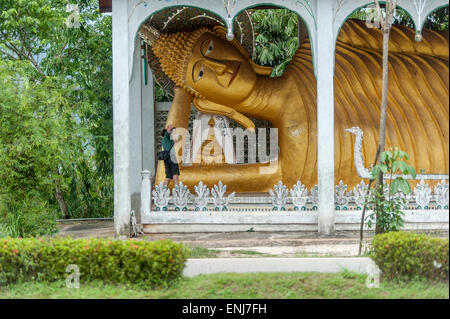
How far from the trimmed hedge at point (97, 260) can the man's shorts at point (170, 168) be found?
3563mm

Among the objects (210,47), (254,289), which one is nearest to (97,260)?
(254,289)

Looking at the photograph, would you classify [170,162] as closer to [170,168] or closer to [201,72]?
[170,168]

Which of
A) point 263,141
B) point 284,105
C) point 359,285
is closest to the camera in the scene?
point 359,285

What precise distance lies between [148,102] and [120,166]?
3.40 metres

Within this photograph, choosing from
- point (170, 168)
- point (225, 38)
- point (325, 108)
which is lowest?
point (170, 168)

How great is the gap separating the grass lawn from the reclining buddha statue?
358cm

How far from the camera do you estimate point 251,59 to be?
1038 cm

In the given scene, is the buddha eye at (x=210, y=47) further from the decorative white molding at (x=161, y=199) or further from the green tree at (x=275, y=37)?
the green tree at (x=275, y=37)

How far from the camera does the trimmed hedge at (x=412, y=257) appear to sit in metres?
5.27

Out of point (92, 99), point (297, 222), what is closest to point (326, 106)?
point (297, 222)

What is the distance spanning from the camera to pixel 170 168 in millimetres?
9242

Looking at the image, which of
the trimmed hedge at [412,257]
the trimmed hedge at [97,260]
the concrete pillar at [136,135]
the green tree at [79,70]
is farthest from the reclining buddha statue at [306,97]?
the trimmed hedge at [97,260]

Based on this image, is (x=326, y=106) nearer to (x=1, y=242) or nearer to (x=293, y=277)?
(x=293, y=277)

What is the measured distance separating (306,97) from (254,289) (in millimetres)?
4688
